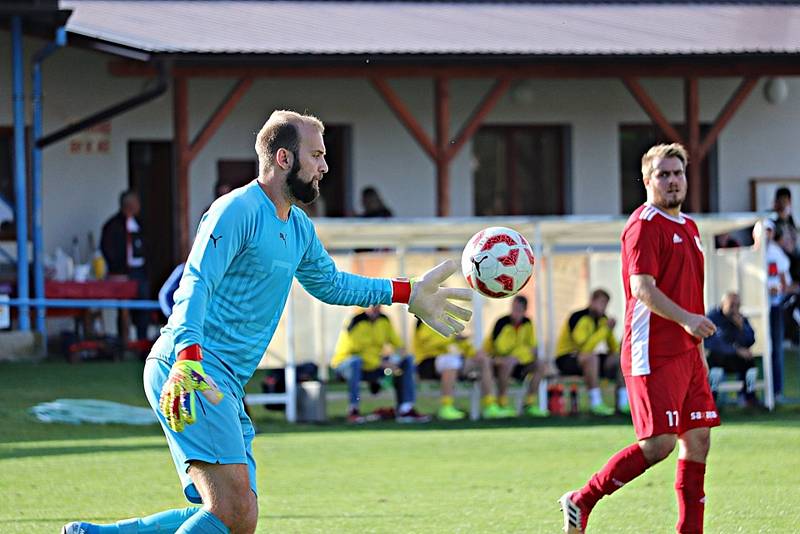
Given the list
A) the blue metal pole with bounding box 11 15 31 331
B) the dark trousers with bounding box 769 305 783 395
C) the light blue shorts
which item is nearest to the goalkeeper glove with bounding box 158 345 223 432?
the light blue shorts

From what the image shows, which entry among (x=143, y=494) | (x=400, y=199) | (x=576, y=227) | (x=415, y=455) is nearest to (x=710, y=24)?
(x=400, y=199)

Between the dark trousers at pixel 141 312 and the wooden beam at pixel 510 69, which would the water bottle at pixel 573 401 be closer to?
the wooden beam at pixel 510 69

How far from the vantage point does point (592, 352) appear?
1638 cm

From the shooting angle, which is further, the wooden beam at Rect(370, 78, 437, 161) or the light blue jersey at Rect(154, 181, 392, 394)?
the wooden beam at Rect(370, 78, 437, 161)

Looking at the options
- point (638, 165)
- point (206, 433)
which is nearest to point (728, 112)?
point (638, 165)

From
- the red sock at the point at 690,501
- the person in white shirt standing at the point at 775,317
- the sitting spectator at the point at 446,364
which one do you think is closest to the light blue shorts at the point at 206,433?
the red sock at the point at 690,501

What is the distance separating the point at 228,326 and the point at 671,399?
8.19 feet

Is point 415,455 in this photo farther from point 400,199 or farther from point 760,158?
point 760,158

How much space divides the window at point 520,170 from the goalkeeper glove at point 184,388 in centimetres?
1947

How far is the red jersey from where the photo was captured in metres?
7.55

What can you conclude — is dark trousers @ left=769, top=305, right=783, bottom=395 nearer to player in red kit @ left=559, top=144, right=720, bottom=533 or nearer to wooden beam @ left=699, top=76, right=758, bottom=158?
wooden beam @ left=699, top=76, right=758, bottom=158

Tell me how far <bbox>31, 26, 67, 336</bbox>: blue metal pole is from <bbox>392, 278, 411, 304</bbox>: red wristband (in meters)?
13.3

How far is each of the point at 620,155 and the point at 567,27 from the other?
9.27ft

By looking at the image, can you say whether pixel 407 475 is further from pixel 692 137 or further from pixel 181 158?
pixel 692 137
